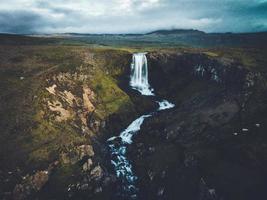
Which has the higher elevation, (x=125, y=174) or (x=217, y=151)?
(x=217, y=151)

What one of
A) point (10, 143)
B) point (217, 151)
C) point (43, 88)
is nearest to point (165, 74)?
point (43, 88)

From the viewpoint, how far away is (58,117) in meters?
97.2

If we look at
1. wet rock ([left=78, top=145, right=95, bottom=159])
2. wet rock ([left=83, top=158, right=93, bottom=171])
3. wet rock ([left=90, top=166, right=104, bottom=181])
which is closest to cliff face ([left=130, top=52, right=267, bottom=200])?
wet rock ([left=90, top=166, right=104, bottom=181])

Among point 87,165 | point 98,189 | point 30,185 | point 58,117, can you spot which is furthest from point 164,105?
point 30,185

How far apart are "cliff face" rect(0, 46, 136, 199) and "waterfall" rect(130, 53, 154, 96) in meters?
3.69

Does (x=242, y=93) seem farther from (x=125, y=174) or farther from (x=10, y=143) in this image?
(x=10, y=143)

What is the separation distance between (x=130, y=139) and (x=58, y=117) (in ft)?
66.4

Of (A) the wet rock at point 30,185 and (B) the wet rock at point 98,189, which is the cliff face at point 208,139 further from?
(A) the wet rock at point 30,185

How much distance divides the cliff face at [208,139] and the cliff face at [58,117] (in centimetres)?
1186

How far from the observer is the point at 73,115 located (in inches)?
3981

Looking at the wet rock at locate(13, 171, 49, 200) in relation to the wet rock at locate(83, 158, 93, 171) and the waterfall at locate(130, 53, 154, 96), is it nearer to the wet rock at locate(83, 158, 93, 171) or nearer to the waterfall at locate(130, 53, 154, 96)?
the wet rock at locate(83, 158, 93, 171)

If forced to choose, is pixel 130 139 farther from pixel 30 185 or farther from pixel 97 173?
pixel 30 185

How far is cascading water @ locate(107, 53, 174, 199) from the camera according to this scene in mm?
79088

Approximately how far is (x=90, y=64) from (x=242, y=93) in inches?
2148
